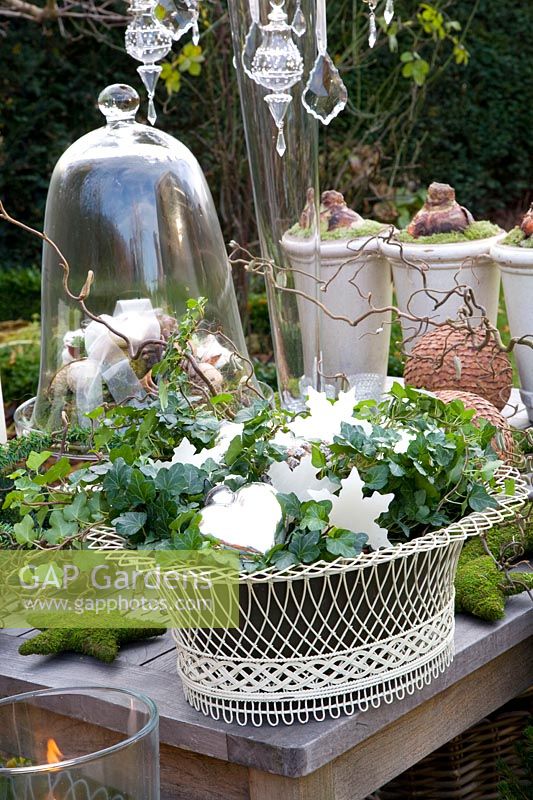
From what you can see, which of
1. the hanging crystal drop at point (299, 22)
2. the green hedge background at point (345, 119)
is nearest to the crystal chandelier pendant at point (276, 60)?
the hanging crystal drop at point (299, 22)

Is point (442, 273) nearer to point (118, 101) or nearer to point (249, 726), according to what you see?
point (118, 101)

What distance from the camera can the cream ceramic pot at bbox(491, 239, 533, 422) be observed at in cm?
160

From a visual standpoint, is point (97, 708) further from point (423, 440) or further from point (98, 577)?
point (423, 440)

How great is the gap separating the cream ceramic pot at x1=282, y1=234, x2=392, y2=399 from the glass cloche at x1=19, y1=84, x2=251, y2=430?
21 cm

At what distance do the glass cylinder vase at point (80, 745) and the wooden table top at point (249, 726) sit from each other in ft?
0.21

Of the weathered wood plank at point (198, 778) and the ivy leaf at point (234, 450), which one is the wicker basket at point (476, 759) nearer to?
the weathered wood plank at point (198, 778)

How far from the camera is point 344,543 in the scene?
2.80 feet

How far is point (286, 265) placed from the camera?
5.52ft

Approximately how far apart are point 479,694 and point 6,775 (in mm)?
584

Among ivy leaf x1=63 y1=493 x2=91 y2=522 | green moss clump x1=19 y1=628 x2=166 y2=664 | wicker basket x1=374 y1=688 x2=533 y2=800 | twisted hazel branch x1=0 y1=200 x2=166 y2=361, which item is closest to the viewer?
ivy leaf x1=63 y1=493 x2=91 y2=522

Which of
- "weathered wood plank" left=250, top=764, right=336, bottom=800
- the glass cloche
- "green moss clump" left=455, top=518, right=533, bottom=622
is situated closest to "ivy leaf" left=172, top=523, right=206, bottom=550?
"weathered wood plank" left=250, top=764, right=336, bottom=800

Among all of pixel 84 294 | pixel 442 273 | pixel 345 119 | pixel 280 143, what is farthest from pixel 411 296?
pixel 345 119

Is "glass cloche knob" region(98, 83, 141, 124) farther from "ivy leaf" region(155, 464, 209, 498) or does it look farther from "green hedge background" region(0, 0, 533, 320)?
"green hedge background" region(0, 0, 533, 320)

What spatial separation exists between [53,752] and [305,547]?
9.8 inches
